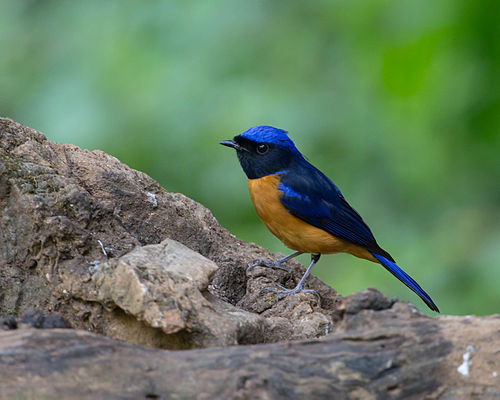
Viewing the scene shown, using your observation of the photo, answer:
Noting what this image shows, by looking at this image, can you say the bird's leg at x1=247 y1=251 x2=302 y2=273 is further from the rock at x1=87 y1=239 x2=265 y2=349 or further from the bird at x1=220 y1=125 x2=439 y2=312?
the rock at x1=87 y1=239 x2=265 y2=349

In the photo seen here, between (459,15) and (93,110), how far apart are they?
2.91 m

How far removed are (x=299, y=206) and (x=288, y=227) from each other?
0.17m

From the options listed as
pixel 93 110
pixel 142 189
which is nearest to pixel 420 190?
pixel 142 189

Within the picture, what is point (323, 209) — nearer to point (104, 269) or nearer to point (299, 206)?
point (299, 206)

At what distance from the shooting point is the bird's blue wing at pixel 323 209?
197 inches

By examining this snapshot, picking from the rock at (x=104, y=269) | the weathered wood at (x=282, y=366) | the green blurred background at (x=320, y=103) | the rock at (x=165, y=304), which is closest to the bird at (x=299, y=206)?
the green blurred background at (x=320, y=103)

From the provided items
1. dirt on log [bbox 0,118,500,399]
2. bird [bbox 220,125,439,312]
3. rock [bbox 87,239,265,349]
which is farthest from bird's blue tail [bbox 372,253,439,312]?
rock [bbox 87,239,265,349]

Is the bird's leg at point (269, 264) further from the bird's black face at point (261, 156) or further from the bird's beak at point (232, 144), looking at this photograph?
the bird's beak at point (232, 144)

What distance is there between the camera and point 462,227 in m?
5.49

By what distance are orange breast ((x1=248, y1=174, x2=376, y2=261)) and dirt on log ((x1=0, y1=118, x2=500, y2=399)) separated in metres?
1.03

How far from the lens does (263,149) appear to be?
5258mm

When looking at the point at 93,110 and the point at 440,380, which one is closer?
the point at 440,380

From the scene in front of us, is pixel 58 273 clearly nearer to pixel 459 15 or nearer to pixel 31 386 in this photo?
pixel 31 386

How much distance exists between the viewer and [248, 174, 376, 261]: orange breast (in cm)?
499
